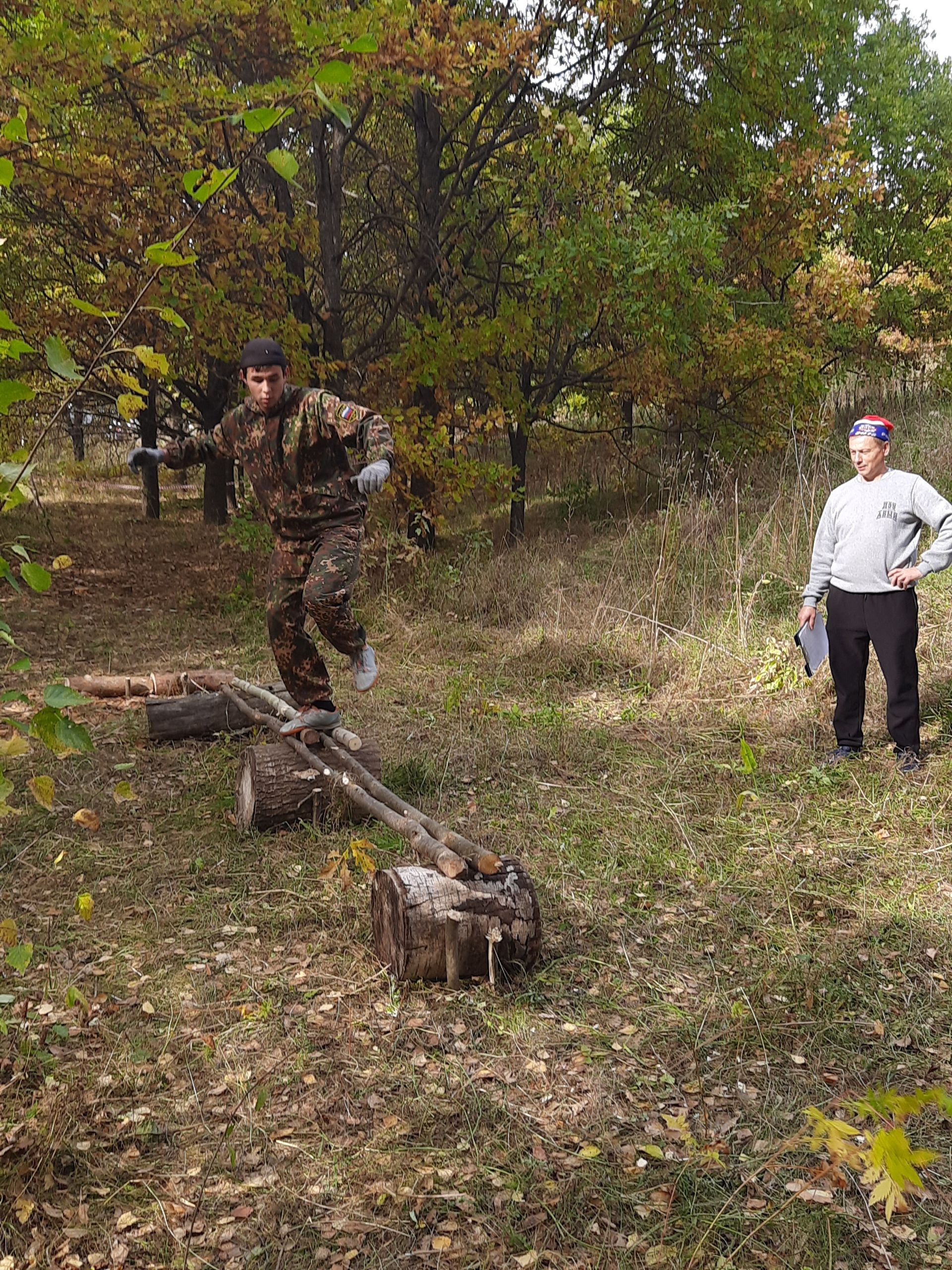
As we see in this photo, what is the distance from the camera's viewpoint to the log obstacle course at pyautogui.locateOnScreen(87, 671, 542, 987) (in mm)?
3541

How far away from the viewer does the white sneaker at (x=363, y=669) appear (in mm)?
5246

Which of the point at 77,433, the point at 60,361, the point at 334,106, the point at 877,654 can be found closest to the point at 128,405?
the point at 60,361

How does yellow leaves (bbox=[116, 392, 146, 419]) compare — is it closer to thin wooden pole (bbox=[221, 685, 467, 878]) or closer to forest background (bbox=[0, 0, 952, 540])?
thin wooden pole (bbox=[221, 685, 467, 878])

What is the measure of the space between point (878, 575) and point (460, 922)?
3.12 m

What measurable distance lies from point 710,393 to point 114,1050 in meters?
11.0

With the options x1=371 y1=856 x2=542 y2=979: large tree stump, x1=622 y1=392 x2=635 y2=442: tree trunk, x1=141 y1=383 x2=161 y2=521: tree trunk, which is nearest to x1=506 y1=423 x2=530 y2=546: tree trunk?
x1=622 y1=392 x2=635 y2=442: tree trunk

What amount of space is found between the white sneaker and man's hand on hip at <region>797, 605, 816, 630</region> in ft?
7.87

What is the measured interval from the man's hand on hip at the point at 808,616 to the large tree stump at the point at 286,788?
248cm

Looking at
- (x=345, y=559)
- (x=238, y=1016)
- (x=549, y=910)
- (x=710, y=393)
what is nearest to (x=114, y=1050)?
(x=238, y=1016)

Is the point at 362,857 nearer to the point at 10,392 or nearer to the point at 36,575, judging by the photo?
the point at 36,575

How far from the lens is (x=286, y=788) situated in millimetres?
4922

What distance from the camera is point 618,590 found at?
28.3 ft

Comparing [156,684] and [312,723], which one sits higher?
[312,723]

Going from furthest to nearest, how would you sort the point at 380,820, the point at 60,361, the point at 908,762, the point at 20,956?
the point at 908,762, the point at 380,820, the point at 20,956, the point at 60,361
